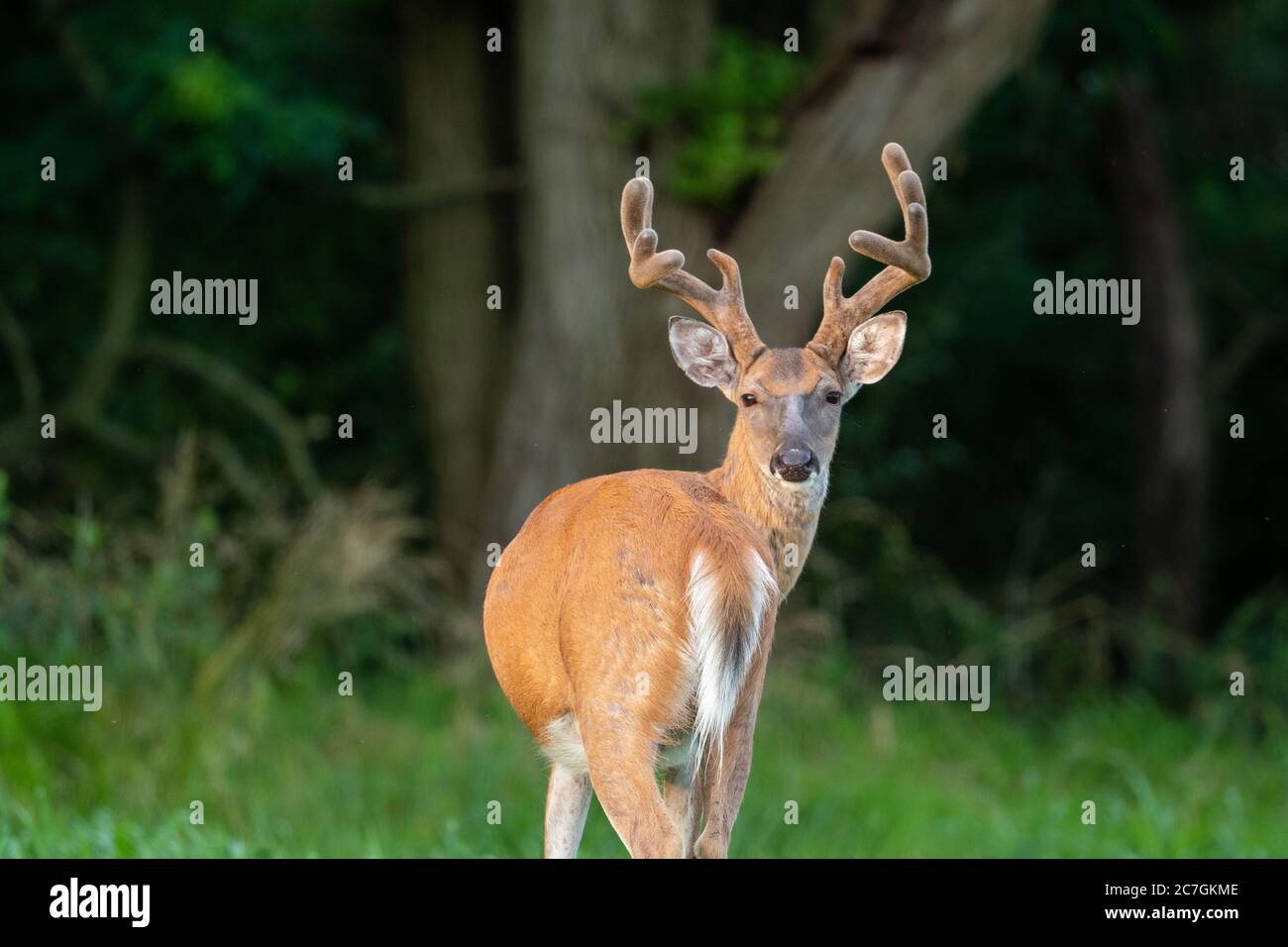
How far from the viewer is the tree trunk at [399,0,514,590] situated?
11.2 m

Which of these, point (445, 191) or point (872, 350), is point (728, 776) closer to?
point (872, 350)

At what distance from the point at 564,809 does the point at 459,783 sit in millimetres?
5470

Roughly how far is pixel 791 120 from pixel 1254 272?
9.60m

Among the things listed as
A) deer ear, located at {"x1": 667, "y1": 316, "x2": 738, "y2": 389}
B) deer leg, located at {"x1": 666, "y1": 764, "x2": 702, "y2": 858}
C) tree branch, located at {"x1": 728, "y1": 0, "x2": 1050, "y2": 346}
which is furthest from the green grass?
deer ear, located at {"x1": 667, "y1": 316, "x2": 738, "y2": 389}

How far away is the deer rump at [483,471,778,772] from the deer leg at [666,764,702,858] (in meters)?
0.05

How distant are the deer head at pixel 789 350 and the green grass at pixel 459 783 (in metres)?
3.96

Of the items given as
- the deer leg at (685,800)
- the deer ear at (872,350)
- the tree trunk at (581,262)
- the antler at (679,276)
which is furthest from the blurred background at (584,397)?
the deer leg at (685,800)

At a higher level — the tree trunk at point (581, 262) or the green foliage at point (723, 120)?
the green foliage at point (723, 120)

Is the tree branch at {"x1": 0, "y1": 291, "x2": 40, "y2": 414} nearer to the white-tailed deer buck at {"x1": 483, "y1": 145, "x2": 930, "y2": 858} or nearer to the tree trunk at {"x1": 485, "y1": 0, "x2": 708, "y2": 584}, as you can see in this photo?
the tree trunk at {"x1": 485, "y1": 0, "x2": 708, "y2": 584}

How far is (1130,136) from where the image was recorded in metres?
15.0

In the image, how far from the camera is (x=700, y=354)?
6.61 ft

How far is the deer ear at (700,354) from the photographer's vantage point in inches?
78.4

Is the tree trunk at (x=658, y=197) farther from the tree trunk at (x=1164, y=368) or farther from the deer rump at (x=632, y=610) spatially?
the tree trunk at (x=1164, y=368)

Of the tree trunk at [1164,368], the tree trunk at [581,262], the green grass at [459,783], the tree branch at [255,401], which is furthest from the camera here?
the tree trunk at [1164,368]
